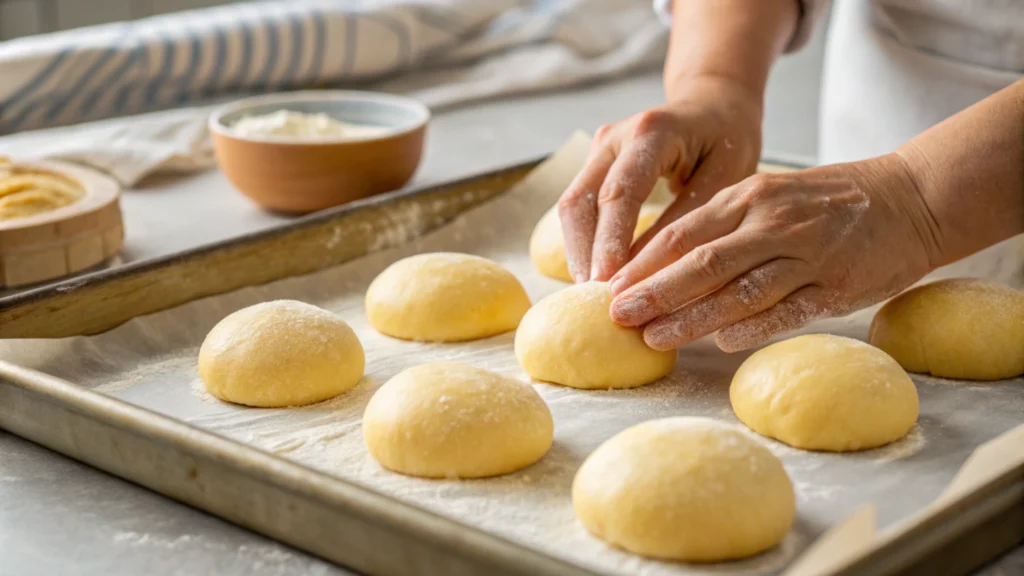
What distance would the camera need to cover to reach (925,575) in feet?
3.33

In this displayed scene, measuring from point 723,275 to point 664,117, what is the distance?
0.43 metres

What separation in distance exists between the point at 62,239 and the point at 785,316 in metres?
1.22

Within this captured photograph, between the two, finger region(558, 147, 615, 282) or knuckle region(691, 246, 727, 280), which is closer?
knuckle region(691, 246, 727, 280)

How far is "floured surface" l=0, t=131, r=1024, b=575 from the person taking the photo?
47.9 inches

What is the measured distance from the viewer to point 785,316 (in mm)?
1509

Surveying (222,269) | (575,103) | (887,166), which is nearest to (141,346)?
(222,269)

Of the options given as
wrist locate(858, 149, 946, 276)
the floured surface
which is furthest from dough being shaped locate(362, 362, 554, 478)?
wrist locate(858, 149, 946, 276)

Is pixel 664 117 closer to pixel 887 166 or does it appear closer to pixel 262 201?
pixel 887 166

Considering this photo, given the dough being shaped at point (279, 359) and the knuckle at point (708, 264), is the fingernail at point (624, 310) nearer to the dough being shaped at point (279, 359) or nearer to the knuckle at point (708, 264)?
the knuckle at point (708, 264)

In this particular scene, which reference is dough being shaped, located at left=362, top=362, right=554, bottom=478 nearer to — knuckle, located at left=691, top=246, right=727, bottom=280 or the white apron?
knuckle, located at left=691, top=246, right=727, bottom=280

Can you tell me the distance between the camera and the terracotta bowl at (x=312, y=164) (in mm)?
2189

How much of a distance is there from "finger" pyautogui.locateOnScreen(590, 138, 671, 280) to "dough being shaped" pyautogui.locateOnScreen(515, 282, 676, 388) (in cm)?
9

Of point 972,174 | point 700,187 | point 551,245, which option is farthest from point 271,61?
point 972,174

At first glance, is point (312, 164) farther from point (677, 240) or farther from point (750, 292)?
point (750, 292)
